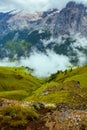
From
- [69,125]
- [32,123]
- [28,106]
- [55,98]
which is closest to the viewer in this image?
[69,125]

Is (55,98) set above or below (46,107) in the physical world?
above

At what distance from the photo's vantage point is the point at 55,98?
10725 centimetres

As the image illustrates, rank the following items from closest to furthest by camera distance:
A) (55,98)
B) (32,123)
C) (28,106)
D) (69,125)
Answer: (69,125) → (32,123) → (28,106) → (55,98)

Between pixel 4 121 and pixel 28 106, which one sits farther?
pixel 28 106

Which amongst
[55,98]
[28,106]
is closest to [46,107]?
[28,106]

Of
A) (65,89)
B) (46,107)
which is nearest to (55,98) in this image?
(65,89)

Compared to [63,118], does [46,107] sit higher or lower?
higher

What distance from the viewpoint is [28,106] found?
31.0 meters

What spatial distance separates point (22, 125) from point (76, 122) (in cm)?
437

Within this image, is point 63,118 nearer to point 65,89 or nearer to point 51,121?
point 51,121

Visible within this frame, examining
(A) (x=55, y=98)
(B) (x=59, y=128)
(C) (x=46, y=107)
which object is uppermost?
(A) (x=55, y=98)

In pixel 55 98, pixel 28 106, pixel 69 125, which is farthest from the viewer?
pixel 55 98

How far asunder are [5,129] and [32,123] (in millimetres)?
2327

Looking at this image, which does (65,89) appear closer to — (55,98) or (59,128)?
(55,98)
